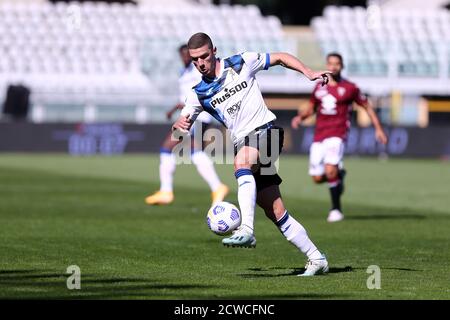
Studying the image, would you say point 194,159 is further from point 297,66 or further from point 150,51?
point 150,51

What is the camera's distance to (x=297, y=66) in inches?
391

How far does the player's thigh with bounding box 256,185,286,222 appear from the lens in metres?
10.0

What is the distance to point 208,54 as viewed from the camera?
9844 mm

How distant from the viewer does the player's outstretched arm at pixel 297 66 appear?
977 centimetres

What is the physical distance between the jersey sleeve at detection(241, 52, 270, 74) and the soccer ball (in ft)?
Answer: 4.16

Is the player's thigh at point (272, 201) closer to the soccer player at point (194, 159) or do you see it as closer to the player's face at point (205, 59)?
the player's face at point (205, 59)

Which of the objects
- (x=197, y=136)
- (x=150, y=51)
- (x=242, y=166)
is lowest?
(x=242, y=166)

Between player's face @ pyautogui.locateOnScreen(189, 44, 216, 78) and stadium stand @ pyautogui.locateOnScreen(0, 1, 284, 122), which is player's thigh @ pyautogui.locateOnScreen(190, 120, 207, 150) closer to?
player's face @ pyautogui.locateOnScreen(189, 44, 216, 78)

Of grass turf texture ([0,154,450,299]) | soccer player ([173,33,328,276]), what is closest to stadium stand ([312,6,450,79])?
grass turf texture ([0,154,450,299])

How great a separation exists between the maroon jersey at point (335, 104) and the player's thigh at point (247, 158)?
703 centimetres

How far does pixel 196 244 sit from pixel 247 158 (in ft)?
10.7

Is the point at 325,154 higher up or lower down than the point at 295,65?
lower down

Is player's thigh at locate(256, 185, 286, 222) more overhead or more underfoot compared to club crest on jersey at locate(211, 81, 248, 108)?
more underfoot

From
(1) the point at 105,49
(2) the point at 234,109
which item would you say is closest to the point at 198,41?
(2) the point at 234,109
